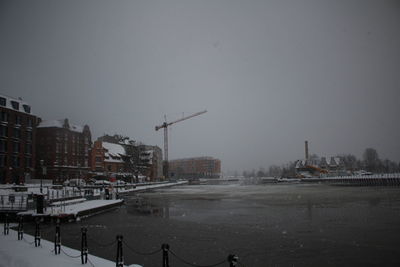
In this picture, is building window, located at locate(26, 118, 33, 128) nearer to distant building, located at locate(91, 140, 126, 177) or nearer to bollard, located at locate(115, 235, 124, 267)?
distant building, located at locate(91, 140, 126, 177)

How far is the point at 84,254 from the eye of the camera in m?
10.1

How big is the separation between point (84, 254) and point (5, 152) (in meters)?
59.0

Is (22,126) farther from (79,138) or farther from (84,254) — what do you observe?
(84,254)

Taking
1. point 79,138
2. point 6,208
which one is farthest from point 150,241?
point 79,138

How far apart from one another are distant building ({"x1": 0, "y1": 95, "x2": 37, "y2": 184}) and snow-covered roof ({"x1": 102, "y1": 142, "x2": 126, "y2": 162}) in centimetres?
3750

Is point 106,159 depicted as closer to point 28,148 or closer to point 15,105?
point 28,148

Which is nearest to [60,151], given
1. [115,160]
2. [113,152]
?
[115,160]

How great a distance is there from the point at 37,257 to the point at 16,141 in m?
60.2

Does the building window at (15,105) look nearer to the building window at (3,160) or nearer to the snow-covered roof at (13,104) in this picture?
the snow-covered roof at (13,104)

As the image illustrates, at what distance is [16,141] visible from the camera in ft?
204

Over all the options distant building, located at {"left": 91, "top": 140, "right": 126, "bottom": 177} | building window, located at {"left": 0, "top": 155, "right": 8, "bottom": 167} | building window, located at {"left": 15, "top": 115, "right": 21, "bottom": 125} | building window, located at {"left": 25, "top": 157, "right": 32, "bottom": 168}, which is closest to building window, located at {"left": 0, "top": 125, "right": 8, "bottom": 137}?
building window, located at {"left": 15, "top": 115, "right": 21, "bottom": 125}

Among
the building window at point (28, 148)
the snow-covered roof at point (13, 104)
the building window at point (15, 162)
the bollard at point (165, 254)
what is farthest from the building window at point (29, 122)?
the bollard at point (165, 254)

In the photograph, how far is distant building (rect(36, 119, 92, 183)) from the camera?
77625 millimetres

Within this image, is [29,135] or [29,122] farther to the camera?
[29,122]
